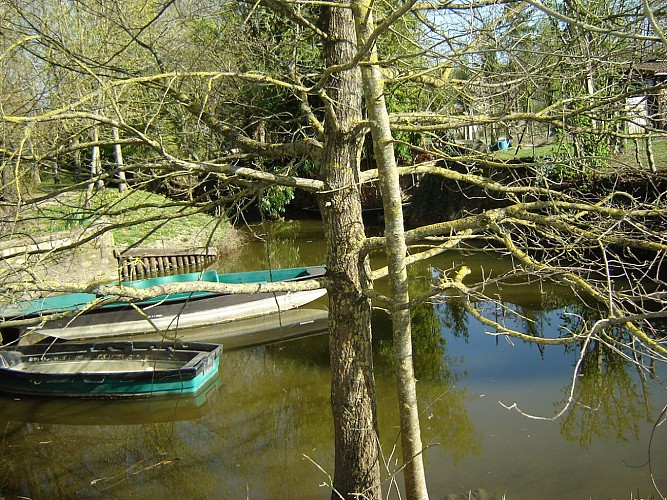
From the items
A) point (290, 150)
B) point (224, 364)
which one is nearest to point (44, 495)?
point (224, 364)

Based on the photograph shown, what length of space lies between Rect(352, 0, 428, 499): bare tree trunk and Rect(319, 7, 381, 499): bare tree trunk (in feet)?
1.16

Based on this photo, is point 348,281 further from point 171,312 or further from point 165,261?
point 165,261

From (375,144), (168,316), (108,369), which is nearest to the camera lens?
(375,144)

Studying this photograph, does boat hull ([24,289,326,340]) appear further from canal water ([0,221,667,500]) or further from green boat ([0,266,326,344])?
canal water ([0,221,667,500])

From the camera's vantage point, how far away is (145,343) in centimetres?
995

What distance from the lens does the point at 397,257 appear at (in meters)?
4.25

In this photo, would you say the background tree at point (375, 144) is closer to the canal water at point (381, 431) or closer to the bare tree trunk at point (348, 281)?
the bare tree trunk at point (348, 281)

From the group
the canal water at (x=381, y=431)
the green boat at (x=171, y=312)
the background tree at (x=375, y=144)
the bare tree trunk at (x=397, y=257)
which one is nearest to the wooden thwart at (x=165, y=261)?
the green boat at (x=171, y=312)

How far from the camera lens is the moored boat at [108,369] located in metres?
9.30

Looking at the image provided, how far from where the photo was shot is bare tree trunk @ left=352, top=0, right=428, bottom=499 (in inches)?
162

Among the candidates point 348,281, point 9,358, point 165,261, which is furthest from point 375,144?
point 165,261

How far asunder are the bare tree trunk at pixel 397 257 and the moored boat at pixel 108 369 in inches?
204

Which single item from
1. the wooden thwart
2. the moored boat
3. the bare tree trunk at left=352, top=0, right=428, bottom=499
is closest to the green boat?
the moored boat

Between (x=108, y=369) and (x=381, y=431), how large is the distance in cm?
452
